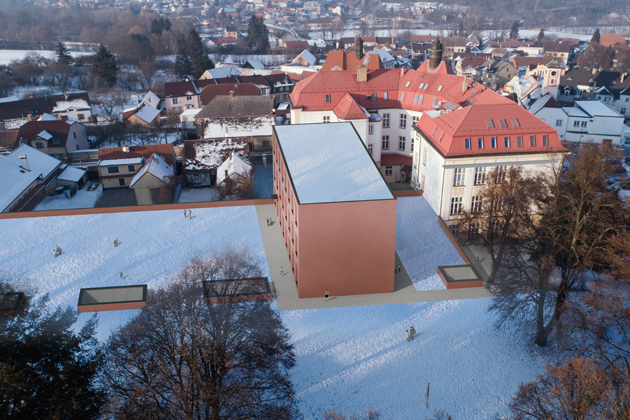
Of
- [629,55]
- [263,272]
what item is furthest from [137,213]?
[629,55]

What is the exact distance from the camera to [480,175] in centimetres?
3759

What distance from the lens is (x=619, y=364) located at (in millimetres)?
23750

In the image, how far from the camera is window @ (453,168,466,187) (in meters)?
37.3

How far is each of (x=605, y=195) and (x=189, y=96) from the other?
7238 centimetres

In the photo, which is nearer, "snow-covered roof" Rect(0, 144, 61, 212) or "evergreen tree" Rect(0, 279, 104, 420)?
"evergreen tree" Rect(0, 279, 104, 420)

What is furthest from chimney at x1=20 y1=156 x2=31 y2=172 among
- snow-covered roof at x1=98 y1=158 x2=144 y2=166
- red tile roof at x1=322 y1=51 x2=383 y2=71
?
red tile roof at x1=322 y1=51 x2=383 y2=71

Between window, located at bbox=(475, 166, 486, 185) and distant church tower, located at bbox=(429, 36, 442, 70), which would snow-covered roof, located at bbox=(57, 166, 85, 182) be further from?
window, located at bbox=(475, 166, 486, 185)

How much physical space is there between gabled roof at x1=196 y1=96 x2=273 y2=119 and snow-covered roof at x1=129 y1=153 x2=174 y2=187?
34.2ft

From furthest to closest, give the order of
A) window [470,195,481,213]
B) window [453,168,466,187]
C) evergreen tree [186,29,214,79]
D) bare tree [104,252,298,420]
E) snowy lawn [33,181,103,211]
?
evergreen tree [186,29,214,79] → snowy lawn [33,181,103,211] → window [470,195,481,213] → window [453,168,466,187] → bare tree [104,252,298,420]

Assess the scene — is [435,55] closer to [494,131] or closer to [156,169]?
[494,131]

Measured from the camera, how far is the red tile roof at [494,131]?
121 feet

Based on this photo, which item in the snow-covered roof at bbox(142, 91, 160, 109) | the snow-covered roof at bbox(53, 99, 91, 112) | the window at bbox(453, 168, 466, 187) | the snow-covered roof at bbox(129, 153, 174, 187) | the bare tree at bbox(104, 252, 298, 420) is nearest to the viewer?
the bare tree at bbox(104, 252, 298, 420)

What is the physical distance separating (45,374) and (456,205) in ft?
94.1

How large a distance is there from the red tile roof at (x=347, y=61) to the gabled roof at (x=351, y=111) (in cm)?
1304
